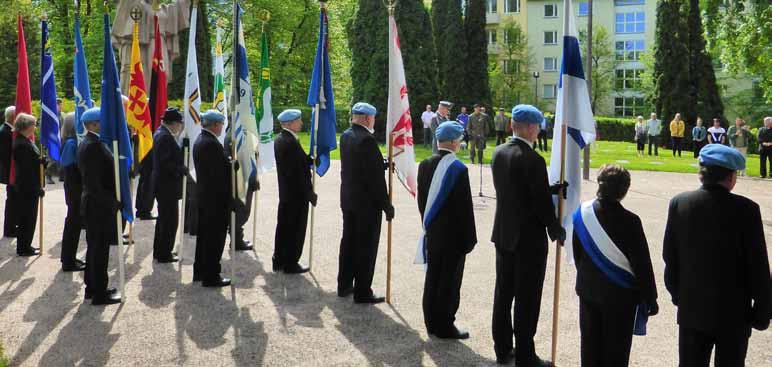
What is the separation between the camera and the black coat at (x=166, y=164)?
9898 mm

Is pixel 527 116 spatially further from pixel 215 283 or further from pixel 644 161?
pixel 644 161

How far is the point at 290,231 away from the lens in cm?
941

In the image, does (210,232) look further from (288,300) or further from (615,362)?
(615,362)

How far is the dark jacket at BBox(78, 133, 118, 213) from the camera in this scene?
7691 mm

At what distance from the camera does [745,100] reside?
183 feet

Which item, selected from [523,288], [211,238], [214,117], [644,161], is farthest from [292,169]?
[644,161]

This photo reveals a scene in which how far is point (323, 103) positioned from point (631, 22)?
2523 inches

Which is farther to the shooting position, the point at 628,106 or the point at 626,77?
the point at 628,106

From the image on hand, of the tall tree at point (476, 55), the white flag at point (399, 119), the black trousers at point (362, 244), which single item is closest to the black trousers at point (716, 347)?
the black trousers at point (362, 244)

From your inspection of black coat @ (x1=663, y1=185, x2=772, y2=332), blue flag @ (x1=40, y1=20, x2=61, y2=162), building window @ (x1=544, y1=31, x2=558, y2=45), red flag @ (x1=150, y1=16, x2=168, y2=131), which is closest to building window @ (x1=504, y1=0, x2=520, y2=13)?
building window @ (x1=544, y1=31, x2=558, y2=45)

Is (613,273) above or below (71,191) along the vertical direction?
below

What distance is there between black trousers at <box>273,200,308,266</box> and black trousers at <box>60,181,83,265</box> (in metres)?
2.29

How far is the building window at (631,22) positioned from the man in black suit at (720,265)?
223 ft

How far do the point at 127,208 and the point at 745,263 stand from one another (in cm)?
600
